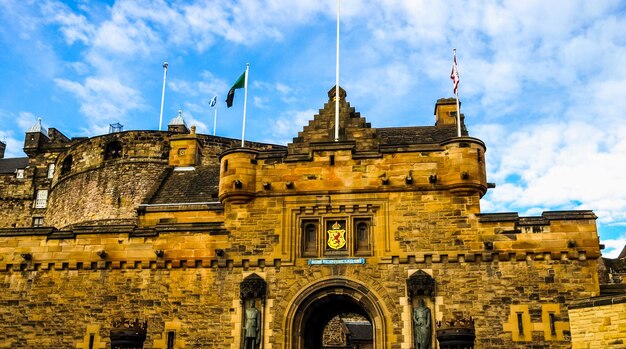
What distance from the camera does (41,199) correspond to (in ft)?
177

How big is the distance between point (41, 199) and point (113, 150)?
18705 mm

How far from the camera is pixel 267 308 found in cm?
2169

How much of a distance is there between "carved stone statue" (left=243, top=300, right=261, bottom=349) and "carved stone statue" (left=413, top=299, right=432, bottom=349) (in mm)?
4995

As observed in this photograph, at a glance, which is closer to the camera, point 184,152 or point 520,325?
point 520,325

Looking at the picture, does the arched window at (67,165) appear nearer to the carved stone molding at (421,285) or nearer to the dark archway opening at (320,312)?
the dark archway opening at (320,312)

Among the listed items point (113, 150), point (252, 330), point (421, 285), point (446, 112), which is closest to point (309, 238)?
point (252, 330)

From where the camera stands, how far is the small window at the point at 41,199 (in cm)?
5372

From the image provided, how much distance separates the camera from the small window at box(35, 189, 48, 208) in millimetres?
53719

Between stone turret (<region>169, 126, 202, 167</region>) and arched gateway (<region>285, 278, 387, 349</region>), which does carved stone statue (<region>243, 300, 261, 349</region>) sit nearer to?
arched gateway (<region>285, 278, 387, 349</region>)

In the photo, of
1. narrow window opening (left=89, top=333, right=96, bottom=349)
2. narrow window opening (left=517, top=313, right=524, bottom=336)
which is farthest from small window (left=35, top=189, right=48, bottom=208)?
narrow window opening (left=517, top=313, right=524, bottom=336)

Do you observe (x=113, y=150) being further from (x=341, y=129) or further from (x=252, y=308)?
(x=252, y=308)

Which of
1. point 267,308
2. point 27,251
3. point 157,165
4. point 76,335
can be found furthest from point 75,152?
point 267,308

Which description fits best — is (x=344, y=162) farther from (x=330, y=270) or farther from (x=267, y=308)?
(x=267, y=308)

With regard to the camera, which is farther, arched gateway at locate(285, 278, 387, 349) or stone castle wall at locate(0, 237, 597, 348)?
arched gateway at locate(285, 278, 387, 349)
